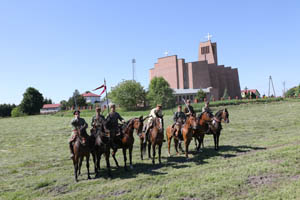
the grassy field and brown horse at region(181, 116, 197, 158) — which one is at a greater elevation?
brown horse at region(181, 116, 197, 158)

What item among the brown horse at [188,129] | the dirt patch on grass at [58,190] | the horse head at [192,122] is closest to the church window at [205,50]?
the horse head at [192,122]

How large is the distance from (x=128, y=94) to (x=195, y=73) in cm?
3040

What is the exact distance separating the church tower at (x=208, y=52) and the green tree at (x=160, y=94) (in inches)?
1332

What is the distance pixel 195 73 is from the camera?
81625 millimetres

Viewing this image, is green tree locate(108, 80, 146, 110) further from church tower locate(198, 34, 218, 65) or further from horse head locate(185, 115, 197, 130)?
horse head locate(185, 115, 197, 130)

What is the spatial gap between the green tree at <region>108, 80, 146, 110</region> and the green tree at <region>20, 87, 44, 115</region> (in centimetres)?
3180

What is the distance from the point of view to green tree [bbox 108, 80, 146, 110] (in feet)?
205

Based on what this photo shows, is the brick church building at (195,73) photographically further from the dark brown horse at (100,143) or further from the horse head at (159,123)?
the dark brown horse at (100,143)

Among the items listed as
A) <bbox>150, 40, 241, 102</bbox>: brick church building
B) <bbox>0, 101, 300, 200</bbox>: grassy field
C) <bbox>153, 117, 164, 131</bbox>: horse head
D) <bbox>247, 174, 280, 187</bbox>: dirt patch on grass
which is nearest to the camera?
<bbox>0, 101, 300, 200</bbox>: grassy field

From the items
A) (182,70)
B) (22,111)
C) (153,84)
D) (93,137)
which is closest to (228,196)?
(93,137)

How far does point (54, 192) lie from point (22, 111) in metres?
81.1

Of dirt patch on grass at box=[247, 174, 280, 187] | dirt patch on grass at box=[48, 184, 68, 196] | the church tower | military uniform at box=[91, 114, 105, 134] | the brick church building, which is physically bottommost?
dirt patch on grass at box=[48, 184, 68, 196]

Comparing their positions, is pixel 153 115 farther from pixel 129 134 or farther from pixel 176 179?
pixel 176 179

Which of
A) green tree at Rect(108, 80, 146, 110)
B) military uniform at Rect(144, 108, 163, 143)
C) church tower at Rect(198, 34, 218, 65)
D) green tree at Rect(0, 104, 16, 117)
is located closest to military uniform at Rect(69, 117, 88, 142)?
military uniform at Rect(144, 108, 163, 143)
